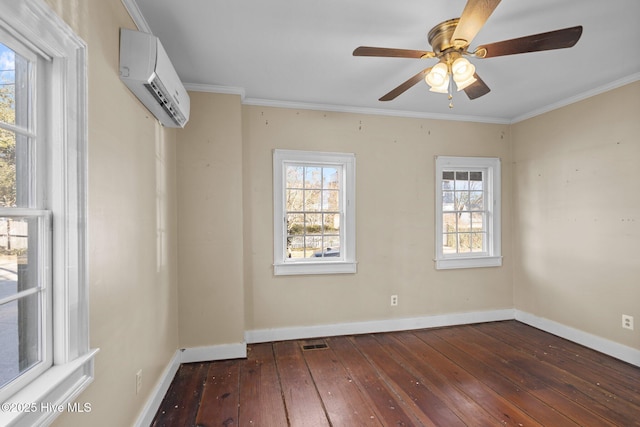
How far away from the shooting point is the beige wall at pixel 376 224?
3.24 meters

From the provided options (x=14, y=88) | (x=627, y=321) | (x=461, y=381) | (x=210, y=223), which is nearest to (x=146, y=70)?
(x=14, y=88)

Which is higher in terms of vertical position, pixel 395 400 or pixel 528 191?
pixel 528 191

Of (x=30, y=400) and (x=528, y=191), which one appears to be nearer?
(x=30, y=400)

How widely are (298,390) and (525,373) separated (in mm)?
1980

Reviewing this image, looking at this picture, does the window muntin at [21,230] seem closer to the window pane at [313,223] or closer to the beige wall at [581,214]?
the window pane at [313,223]

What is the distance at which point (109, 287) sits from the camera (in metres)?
1.51

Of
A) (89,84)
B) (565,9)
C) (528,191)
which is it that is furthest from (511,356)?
(89,84)

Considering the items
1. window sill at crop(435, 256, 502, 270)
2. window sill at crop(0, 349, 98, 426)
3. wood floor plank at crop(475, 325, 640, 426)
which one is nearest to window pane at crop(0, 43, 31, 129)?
window sill at crop(0, 349, 98, 426)

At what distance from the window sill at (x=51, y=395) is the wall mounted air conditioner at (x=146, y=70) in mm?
1432

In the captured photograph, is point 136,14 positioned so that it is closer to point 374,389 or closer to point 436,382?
point 374,389

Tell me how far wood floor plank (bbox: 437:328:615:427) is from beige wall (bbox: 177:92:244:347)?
7.90 ft

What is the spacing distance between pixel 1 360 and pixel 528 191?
4.65 meters

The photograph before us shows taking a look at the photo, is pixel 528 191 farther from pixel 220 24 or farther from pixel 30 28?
pixel 30 28

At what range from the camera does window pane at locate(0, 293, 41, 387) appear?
0.98 m
